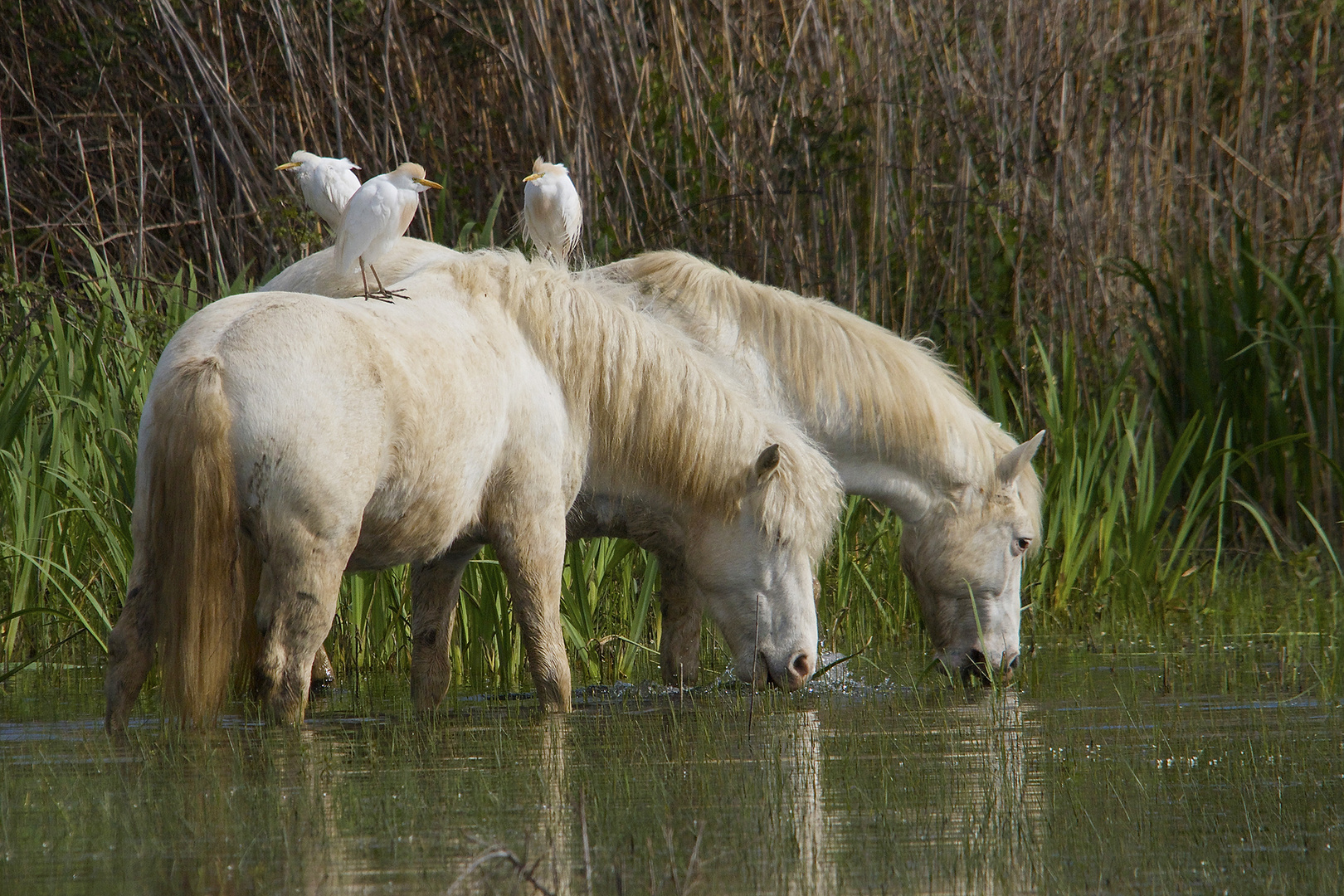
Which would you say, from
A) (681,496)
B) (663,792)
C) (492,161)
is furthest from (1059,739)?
(492,161)

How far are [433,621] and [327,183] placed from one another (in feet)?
5.95

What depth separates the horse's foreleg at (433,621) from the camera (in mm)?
4418

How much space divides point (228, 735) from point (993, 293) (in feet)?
15.4

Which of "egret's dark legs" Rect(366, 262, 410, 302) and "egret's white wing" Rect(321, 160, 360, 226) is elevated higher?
"egret's white wing" Rect(321, 160, 360, 226)

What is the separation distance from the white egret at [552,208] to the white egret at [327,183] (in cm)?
69

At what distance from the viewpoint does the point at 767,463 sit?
14.6 feet

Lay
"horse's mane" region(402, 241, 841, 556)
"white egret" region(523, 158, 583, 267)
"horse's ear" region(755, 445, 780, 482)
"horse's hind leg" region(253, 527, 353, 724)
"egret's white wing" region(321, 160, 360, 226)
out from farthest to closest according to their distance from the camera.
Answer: "white egret" region(523, 158, 583, 267)
"egret's white wing" region(321, 160, 360, 226)
"horse's ear" region(755, 445, 780, 482)
"horse's mane" region(402, 241, 841, 556)
"horse's hind leg" region(253, 527, 353, 724)

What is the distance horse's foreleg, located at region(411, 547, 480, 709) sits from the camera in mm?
4418

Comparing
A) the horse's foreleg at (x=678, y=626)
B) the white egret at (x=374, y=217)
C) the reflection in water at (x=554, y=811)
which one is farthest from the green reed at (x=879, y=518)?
the reflection in water at (x=554, y=811)

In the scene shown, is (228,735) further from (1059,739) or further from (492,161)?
(492,161)

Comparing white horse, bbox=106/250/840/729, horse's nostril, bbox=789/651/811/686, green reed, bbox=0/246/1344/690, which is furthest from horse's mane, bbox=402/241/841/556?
green reed, bbox=0/246/1344/690

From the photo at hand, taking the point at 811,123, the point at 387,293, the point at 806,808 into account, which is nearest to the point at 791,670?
the point at 387,293

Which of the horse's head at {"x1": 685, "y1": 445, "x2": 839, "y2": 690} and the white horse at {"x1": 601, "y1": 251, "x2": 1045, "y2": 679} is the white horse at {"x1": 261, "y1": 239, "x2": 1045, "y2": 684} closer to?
the white horse at {"x1": 601, "y1": 251, "x2": 1045, "y2": 679}

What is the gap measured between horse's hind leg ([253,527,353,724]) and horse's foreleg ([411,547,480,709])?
926mm
